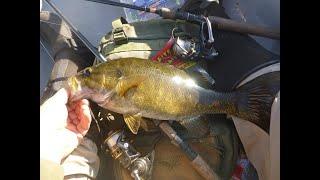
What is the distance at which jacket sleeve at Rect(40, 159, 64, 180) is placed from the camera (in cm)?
178

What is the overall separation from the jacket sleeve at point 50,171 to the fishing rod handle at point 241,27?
3.74ft

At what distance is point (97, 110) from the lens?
237 cm

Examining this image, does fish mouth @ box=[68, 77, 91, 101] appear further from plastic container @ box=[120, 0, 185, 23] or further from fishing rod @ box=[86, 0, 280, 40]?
plastic container @ box=[120, 0, 185, 23]

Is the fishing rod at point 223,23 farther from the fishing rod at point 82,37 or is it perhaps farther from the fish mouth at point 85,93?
the fish mouth at point 85,93

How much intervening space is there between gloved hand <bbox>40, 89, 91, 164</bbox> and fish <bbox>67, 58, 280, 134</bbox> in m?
0.07

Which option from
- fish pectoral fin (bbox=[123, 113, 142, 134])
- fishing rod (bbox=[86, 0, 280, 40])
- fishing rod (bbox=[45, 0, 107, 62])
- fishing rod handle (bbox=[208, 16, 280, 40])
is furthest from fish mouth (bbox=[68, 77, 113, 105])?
fishing rod handle (bbox=[208, 16, 280, 40])

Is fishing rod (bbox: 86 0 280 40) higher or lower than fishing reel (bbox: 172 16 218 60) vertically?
higher

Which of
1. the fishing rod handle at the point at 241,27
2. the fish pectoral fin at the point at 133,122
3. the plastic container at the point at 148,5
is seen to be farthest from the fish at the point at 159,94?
the plastic container at the point at 148,5

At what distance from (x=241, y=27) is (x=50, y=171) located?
126cm

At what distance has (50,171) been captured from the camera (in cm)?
183

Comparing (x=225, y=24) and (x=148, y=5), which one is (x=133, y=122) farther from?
(x=148, y=5)

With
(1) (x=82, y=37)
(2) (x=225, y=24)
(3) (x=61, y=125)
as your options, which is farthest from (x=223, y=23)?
(3) (x=61, y=125)

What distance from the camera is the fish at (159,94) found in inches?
85.7
